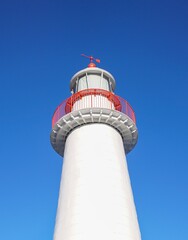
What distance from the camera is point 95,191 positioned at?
44.1 ft

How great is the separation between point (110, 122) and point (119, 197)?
16.8 ft

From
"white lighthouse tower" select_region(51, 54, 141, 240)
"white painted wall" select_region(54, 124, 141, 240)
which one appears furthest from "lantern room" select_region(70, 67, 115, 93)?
"white painted wall" select_region(54, 124, 141, 240)

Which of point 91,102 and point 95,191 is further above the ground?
point 91,102

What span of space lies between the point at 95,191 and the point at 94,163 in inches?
65.2

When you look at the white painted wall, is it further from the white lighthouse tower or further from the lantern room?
the lantern room

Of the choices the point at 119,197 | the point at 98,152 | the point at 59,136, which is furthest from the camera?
the point at 59,136

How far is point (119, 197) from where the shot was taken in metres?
13.5

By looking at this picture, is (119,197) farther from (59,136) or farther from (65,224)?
(59,136)

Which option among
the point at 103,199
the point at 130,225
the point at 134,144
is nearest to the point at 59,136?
the point at 134,144

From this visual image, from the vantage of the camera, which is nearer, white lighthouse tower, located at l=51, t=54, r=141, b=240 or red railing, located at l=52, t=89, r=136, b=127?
white lighthouse tower, located at l=51, t=54, r=141, b=240

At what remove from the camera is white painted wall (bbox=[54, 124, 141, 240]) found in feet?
40.3

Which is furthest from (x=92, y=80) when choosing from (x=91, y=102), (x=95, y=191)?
(x=95, y=191)

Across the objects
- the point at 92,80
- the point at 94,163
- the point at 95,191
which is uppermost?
the point at 92,80

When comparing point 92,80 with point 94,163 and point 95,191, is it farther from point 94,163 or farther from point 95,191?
point 95,191
